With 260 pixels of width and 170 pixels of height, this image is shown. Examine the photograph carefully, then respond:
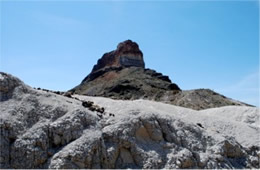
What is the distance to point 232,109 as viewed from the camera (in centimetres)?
1970

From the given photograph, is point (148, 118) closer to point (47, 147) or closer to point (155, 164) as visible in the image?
point (155, 164)

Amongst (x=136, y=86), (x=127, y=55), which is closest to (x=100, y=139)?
(x=136, y=86)

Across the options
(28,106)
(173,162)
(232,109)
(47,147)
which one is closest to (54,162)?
(47,147)

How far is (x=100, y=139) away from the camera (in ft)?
31.5

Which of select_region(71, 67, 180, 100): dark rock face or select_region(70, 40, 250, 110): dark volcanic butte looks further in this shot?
select_region(71, 67, 180, 100): dark rock face

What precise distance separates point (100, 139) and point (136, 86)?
4825 cm

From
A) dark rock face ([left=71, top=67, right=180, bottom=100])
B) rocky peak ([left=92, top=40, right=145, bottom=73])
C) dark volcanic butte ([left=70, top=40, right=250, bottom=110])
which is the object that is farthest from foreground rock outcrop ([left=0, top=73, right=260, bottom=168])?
rocky peak ([left=92, top=40, right=145, bottom=73])

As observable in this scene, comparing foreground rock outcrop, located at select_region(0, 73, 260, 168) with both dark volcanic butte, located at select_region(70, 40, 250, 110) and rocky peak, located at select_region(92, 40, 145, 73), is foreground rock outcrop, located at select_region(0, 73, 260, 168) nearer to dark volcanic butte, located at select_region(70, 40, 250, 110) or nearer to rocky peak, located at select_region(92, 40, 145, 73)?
dark volcanic butte, located at select_region(70, 40, 250, 110)

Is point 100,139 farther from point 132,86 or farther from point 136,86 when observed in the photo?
point 132,86

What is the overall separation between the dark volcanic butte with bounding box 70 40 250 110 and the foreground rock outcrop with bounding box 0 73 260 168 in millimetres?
17953

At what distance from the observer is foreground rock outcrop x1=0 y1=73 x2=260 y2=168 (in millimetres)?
8734

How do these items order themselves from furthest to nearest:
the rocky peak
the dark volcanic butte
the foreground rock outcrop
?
the rocky peak, the dark volcanic butte, the foreground rock outcrop

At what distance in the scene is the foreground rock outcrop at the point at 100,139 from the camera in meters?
8.73

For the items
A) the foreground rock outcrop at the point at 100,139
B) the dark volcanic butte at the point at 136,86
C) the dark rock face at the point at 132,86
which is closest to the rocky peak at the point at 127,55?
the dark volcanic butte at the point at 136,86
